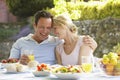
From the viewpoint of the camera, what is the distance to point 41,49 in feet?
11.8

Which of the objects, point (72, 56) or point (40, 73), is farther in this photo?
point (72, 56)

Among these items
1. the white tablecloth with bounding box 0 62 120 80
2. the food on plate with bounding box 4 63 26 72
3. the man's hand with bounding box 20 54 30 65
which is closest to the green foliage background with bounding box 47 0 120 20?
the man's hand with bounding box 20 54 30 65

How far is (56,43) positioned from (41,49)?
0.15 m

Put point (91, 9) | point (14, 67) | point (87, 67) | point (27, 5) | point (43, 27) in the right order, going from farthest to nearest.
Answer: point (27, 5) → point (91, 9) → point (43, 27) → point (14, 67) → point (87, 67)

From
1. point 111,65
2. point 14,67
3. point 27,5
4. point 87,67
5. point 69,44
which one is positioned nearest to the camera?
point 111,65

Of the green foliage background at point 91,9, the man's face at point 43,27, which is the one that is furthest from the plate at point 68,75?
the green foliage background at point 91,9

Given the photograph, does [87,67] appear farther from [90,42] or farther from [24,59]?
[24,59]

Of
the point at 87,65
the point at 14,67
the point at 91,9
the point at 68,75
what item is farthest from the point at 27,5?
the point at 68,75

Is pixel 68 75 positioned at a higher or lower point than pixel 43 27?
lower

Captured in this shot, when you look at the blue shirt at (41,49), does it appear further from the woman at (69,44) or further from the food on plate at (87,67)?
the food on plate at (87,67)

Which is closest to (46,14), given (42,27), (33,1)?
(42,27)

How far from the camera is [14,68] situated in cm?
296

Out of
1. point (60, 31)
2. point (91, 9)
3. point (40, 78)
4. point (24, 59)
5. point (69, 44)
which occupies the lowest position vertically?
point (40, 78)

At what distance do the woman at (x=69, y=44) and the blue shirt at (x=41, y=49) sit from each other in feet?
0.88
